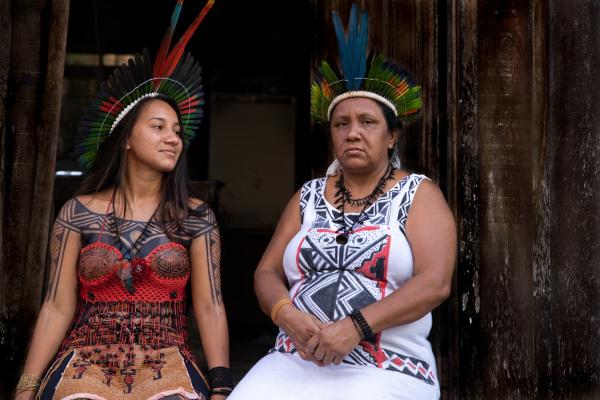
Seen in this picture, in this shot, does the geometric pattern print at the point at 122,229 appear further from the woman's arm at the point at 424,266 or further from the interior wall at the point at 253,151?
the interior wall at the point at 253,151

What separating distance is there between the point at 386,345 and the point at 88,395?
3.58ft

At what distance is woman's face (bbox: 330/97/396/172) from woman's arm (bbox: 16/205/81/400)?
3.72 feet

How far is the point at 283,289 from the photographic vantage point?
300 cm

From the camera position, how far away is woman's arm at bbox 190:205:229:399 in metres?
3.09

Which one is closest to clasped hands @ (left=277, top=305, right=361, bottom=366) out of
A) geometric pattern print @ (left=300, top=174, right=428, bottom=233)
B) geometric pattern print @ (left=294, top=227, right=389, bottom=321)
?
geometric pattern print @ (left=294, top=227, right=389, bottom=321)

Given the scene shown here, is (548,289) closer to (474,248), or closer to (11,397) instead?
(474,248)

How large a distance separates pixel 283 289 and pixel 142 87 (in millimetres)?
1058

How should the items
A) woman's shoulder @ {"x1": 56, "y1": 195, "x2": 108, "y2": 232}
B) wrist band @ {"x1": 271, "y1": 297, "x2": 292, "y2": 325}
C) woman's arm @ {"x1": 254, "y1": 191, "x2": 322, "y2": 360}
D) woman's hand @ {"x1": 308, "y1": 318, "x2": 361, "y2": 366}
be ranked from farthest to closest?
woman's shoulder @ {"x1": 56, "y1": 195, "x2": 108, "y2": 232} < wrist band @ {"x1": 271, "y1": 297, "x2": 292, "y2": 325} < woman's arm @ {"x1": 254, "y1": 191, "x2": 322, "y2": 360} < woman's hand @ {"x1": 308, "y1": 318, "x2": 361, "y2": 366}

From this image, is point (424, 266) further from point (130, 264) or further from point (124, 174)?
point (124, 174)

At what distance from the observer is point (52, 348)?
119 inches

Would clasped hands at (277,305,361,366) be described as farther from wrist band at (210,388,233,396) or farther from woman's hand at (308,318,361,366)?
wrist band at (210,388,233,396)

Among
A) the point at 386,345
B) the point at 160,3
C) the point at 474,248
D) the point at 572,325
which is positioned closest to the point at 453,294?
the point at 474,248

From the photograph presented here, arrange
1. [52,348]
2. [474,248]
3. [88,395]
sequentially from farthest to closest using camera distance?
[474,248]
[52,348]
[88,395]

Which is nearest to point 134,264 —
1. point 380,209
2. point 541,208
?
point 380,209
